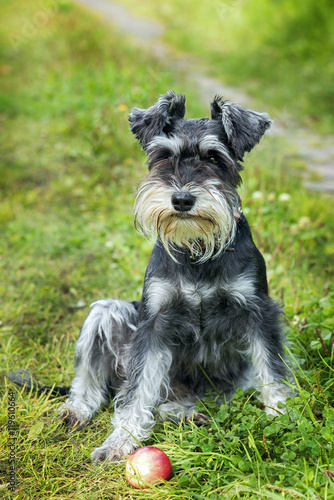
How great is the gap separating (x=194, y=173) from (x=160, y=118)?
46 cm

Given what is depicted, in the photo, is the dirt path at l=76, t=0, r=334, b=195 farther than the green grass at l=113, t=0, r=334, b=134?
No

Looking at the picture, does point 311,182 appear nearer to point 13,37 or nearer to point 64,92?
point 64,92

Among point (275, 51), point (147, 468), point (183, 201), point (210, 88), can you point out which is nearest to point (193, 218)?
point (183, 201)

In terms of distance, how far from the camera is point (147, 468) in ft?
8.21

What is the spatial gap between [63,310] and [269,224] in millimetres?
2205

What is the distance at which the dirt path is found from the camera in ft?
22.4

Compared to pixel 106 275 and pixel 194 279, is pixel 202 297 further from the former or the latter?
pixel 106 275

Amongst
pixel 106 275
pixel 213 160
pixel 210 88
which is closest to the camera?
pixel 213 160

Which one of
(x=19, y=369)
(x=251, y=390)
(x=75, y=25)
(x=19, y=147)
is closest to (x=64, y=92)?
(x=19, y=147)

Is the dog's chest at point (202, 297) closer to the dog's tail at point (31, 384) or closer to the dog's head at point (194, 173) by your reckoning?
the dog's head at point (194, 173)

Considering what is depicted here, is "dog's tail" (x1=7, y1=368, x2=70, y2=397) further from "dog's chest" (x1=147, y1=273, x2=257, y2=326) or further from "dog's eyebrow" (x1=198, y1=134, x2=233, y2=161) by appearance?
"dog's eyebrow" (x1=198, y1=134, x2=233, y2=161)

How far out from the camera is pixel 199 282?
9.39ft

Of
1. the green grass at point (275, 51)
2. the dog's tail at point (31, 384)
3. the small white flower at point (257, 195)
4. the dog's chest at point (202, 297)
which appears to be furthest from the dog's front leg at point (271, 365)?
the green grass at point (275, 51)

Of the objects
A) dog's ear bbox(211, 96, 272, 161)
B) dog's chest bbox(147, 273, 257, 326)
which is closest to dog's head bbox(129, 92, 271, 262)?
dog's ear bbox(211, 96, 272, 161)
